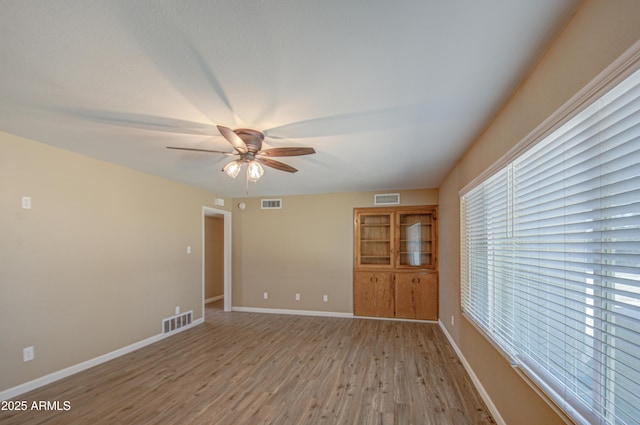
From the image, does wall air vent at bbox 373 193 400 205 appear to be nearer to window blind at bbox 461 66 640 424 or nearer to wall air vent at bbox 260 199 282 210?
wall air vent at bbox 260 199 282 210

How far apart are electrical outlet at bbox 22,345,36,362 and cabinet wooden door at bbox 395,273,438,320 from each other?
500cm

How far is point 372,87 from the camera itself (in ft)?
6.01

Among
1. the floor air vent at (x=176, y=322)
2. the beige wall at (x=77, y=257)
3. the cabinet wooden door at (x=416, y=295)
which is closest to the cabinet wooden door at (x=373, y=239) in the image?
the cabinet wooden door at (x=416, y=295)

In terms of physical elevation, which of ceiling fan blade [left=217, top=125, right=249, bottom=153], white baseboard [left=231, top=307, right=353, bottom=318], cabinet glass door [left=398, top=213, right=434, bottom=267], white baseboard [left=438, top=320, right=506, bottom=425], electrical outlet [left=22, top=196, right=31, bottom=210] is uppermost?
ceiling fan blade [left=217, top=125, right=249, bottom=153]

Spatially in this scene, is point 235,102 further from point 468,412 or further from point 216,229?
point 216,229

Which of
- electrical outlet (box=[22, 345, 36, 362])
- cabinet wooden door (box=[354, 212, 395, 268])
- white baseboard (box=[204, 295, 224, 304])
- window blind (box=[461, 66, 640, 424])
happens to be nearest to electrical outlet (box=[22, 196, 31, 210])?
electrical outlet (box=[22, 345, 36, 362])

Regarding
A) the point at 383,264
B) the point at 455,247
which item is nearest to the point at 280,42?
the point at 455,247

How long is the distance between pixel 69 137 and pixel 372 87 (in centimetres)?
289

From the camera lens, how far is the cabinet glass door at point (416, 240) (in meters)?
5.41

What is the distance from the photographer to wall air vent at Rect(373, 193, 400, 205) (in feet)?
18.2

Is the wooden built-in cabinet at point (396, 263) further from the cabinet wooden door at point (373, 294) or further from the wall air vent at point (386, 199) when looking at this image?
the wall air vent at point (386, 199)

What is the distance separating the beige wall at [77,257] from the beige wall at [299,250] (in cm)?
167

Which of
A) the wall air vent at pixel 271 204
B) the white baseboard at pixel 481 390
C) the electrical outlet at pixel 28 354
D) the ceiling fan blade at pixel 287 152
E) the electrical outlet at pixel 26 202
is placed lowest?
the white baseboard at pixel 481 390

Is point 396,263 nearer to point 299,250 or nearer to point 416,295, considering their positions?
point 416,295
